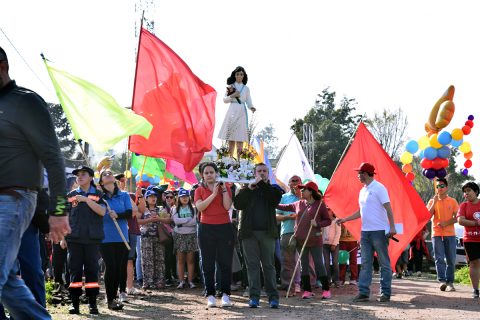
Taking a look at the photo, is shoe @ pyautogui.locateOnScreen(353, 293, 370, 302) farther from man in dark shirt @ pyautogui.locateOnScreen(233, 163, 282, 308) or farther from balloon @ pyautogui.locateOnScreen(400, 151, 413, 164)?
balloon @ pyautogui.locateOnScreen(400, 151, 413, 164)

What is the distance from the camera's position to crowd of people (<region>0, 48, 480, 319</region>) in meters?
5.00

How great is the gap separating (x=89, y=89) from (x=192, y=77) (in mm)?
2720

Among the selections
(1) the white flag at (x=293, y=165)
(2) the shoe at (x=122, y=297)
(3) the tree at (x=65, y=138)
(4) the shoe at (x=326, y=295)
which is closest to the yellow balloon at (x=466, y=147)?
(1) the white flag at (x=293, y=165)

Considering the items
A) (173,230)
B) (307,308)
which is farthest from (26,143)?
(173,230)

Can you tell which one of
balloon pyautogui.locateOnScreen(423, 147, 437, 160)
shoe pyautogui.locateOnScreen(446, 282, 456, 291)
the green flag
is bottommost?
shoe pyautogui.locateOnScreen(446, 282, 456, 291)

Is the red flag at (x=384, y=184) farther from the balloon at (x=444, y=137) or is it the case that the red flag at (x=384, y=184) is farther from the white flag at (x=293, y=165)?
the balloon at (x=444, y=137)

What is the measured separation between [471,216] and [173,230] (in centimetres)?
542

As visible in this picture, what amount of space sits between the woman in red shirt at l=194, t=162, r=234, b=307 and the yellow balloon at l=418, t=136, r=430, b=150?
895 centimetres

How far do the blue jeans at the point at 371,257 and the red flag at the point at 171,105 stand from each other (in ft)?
9.27

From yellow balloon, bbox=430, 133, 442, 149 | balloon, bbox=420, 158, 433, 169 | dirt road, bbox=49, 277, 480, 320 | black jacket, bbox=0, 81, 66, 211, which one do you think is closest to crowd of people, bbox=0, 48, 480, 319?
black jacket, bbox=0, 81, 66, 211

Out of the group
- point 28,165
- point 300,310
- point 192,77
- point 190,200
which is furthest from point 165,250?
point 28,165

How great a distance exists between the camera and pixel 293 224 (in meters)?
12.8

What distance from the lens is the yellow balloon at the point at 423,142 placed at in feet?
60.4

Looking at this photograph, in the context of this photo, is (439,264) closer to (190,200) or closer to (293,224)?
(293,224)
